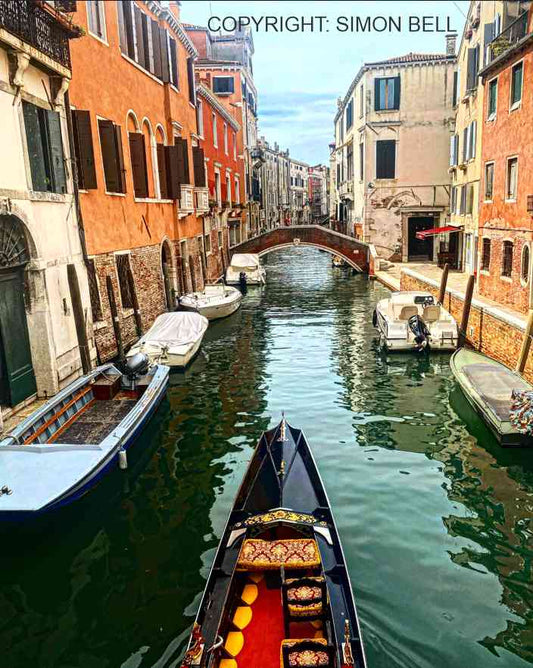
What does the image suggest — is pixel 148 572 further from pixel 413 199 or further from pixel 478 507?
pixel 413 199

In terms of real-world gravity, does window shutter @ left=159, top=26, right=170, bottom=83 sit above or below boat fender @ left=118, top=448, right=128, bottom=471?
above

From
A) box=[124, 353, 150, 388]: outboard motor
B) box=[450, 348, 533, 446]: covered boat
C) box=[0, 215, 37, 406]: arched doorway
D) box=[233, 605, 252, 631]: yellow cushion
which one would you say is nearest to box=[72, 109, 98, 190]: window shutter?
box=[0, 215, 37, 406]: arched doorway

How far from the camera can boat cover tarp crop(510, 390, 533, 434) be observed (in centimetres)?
864

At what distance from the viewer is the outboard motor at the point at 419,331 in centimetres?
1489

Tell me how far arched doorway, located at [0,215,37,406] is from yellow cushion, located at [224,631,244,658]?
674 centimetres

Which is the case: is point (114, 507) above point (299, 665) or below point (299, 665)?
below

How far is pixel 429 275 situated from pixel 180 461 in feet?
60.5

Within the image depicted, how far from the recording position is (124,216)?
49.0 feet

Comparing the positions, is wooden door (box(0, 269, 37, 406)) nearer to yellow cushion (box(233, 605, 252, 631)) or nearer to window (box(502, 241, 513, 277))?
yellow cushion (box(233, 605, 252, 631))

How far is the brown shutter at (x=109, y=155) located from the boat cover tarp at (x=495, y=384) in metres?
9.07

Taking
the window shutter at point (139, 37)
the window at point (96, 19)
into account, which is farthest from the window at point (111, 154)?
the window shutter at point (139, 37)

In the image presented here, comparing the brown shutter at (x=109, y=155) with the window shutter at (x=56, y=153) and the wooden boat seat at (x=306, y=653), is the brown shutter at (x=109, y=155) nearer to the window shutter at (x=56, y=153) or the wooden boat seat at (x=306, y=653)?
the window shutter at (x=56, y=153)

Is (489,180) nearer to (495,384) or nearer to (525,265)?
(525,265)

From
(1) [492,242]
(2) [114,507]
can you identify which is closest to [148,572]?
(2) [114,507]
